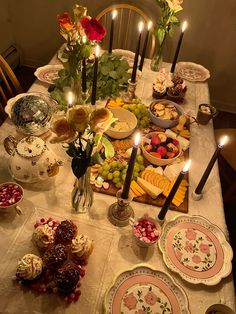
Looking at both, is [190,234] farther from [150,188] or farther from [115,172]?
[115,172]

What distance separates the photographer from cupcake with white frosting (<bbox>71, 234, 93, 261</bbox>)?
1.05 metres

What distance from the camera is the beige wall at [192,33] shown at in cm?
262

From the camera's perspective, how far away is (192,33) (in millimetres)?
2754

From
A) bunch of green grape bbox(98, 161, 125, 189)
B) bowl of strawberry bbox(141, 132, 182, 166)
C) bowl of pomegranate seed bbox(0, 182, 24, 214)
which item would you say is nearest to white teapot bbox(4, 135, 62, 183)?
bowl of pomegranate seed bbox(0, 182, 24, 214)

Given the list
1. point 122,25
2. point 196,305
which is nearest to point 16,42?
point 122,25

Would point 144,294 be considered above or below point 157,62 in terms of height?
below

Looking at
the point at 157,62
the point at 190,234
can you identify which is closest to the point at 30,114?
the point at 190,234

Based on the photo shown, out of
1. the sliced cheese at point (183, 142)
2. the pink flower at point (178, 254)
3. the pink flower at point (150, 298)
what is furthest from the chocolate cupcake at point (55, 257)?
the sliced cheese at point (183, 142)

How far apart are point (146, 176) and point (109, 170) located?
17cm

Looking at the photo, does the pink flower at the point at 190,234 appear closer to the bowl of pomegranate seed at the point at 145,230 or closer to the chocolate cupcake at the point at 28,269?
the bowl of pomegranate seed at the point at 145,230

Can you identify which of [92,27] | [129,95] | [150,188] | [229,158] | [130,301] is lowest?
[229,158]

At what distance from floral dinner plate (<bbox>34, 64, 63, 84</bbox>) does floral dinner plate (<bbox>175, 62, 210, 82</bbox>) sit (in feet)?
2.64

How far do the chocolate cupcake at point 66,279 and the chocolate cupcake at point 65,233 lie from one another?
113mm

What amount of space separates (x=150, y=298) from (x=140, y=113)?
0.95 meters
